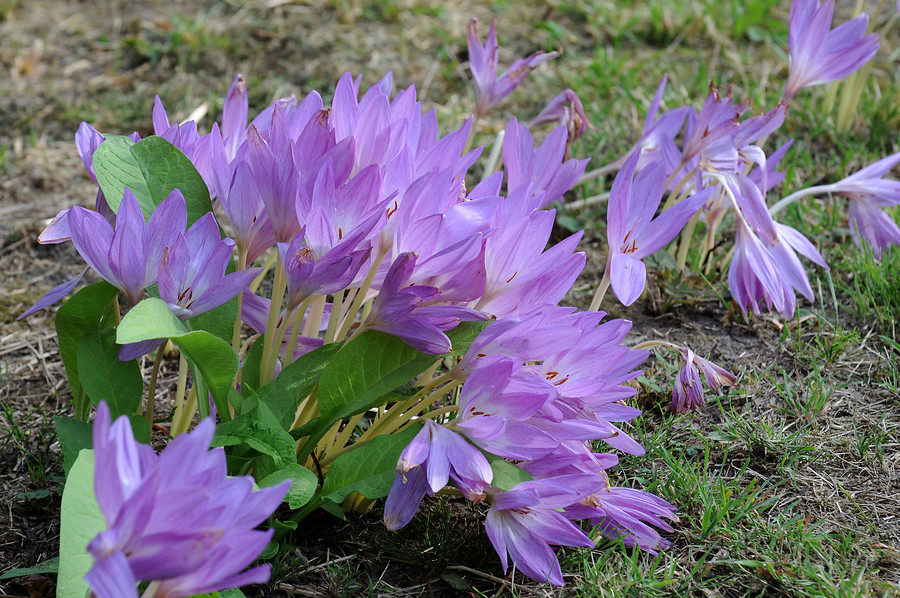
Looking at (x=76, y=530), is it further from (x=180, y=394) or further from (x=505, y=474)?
(x=505, y=474)

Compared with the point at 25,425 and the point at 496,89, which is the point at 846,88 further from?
the point at 25,425

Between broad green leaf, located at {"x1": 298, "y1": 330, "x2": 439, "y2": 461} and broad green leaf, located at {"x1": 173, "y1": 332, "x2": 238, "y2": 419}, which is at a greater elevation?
broad green leaf, located at {"x1": 173, "y1": 332, "x2": 238, "y2": 419}

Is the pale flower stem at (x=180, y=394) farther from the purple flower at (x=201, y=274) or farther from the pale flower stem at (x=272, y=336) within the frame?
the purple flower at (x=201, y=274)

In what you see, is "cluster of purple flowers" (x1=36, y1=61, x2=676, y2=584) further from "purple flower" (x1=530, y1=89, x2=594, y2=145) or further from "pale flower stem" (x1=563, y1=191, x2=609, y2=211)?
"pale flower stem" (x1=563, y1=191, x2=609, y2=211)

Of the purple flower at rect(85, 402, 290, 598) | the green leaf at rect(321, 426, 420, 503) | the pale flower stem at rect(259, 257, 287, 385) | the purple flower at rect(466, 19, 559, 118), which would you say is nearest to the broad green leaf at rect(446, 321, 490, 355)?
the green leaf at rect(321, 426, 420, 503)

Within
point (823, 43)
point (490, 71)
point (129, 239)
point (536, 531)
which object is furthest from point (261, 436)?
point (823, 43)

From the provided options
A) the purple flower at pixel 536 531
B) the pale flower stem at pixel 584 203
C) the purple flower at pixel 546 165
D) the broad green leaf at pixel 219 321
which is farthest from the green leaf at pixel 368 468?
the pale flower stem at pixel 584 203

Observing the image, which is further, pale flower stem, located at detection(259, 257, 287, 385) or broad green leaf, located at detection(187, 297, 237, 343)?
broad green leaf, located at detection(187, 297, 237, 343)

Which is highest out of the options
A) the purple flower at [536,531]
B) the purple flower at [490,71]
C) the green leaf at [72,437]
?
the purple flower at [490,71]
